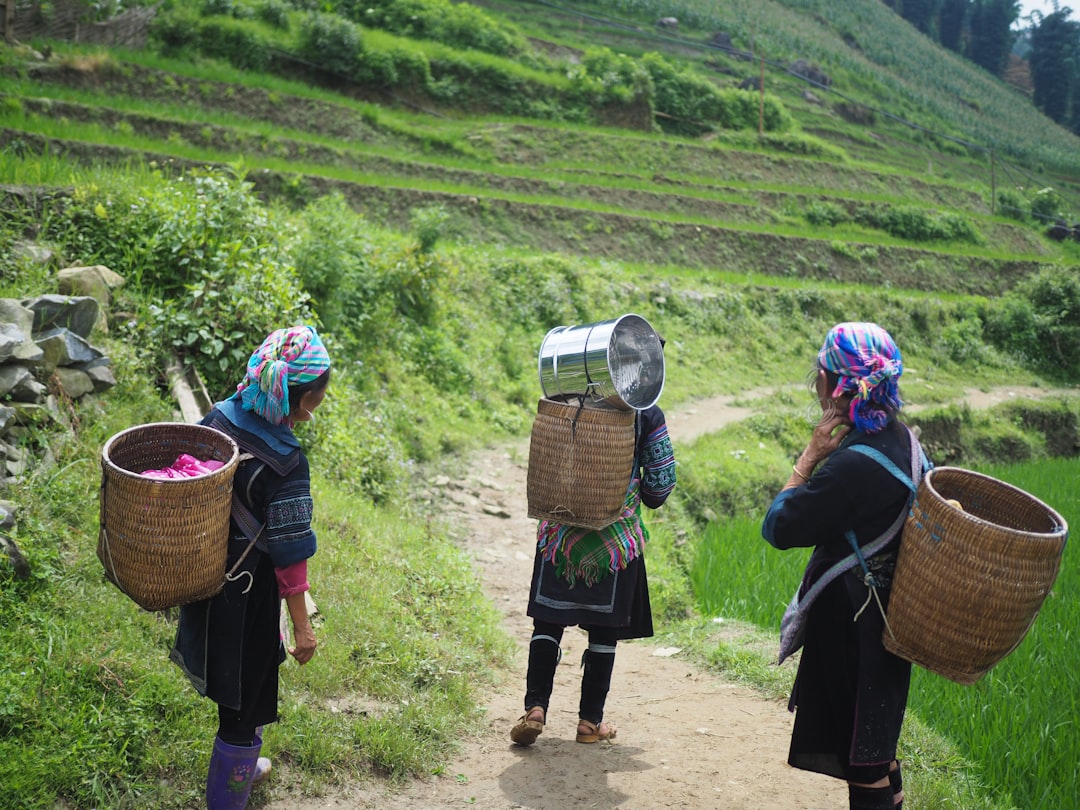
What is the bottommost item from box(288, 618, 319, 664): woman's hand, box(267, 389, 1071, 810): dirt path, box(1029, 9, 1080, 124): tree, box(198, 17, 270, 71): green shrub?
box(267, 389, 1071, 810): dirt path

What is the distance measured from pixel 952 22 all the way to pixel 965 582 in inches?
3212

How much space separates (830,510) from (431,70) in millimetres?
23854

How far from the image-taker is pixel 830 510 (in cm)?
270

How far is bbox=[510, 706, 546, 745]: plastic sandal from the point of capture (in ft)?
12.2

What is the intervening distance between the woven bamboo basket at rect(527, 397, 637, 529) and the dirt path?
1.04 meters

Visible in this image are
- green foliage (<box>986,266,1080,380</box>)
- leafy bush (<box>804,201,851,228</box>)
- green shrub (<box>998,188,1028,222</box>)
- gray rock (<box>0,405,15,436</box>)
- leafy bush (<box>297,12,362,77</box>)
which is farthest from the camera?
green shrub (<box>998,188,1028,222</box>)

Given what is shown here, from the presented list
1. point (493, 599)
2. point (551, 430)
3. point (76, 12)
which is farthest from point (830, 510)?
point (76, 12)

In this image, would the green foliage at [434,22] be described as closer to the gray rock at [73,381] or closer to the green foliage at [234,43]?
the green foliage at [234,43]

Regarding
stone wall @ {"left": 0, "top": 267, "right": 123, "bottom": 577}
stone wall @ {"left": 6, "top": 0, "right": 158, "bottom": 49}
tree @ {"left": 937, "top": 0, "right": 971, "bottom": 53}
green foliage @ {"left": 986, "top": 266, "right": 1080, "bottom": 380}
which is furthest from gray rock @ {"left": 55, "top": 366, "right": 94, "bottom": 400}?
tree @ {"left": 937, "top": 0, "right": 971, "bottom": 53}

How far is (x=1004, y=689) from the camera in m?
4.63

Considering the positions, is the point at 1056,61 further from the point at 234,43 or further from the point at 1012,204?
the point at 234,43

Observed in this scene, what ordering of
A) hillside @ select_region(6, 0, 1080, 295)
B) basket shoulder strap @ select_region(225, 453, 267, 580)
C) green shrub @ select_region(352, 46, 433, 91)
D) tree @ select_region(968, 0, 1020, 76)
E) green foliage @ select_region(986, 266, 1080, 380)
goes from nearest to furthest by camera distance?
basket shoulder strap @ select_region(225, 453, 267, 580) → hillside @ select_region(6, 0, 1080, 295) → green foliage @ select_region(986, 266, 1080, 380) → green shrub @ select_region(352, 46, 433, 91) → tree @ select_region(968, 0, 1020, 76)

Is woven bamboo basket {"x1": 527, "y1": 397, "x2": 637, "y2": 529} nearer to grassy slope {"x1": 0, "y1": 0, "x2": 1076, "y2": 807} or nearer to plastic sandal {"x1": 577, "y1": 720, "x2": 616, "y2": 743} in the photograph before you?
plastic sandal {"x1": 577, "y1": 720, "x2": 616, "y2": 743}

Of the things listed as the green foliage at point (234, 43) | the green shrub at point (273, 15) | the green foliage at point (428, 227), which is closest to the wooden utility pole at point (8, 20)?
the green foliage at point (234, 43)
